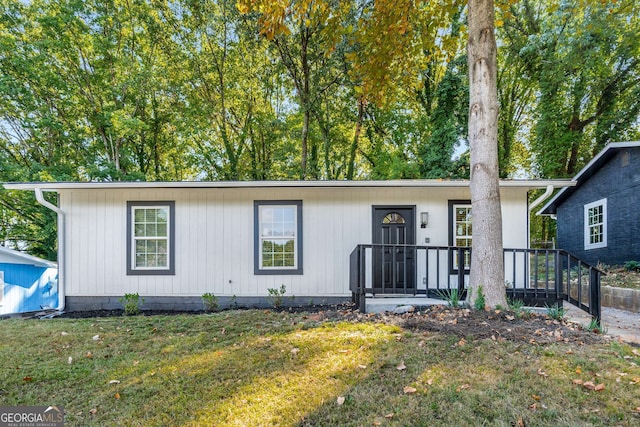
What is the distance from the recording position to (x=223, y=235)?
660 cm

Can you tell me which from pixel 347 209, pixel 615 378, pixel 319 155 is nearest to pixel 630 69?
pixel 319 155

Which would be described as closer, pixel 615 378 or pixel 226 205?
pixel 615 378

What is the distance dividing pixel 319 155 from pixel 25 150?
12441 millimetres

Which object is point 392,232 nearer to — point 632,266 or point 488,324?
point 488,324

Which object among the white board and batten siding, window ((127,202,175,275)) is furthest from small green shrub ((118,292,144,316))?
window ((127,202,175,275))

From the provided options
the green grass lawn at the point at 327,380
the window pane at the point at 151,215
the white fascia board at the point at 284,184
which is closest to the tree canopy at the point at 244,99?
the white fascia board at the point at 284,184

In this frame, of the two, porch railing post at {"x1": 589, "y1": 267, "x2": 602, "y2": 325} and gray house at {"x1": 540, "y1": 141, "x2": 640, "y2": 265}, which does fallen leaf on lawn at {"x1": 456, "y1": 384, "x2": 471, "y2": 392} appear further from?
gray house at {"x1": 540, "y1": 141, "x2": 640, "y2": 265}

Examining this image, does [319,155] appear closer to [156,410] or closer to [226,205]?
[226,205]

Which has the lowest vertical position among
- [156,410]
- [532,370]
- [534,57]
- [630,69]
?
[156,410]

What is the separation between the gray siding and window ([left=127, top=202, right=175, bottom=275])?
445 inches

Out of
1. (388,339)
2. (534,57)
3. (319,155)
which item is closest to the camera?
(388,339)

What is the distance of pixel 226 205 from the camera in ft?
21.8

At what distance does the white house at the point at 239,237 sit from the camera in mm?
6527

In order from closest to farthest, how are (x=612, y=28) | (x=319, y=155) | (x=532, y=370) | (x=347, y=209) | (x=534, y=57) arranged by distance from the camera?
(x=532, y=370) < (x=347, y=209) < (x=612, y=28) < (x=534, y=57) < (x=319, y=155)
